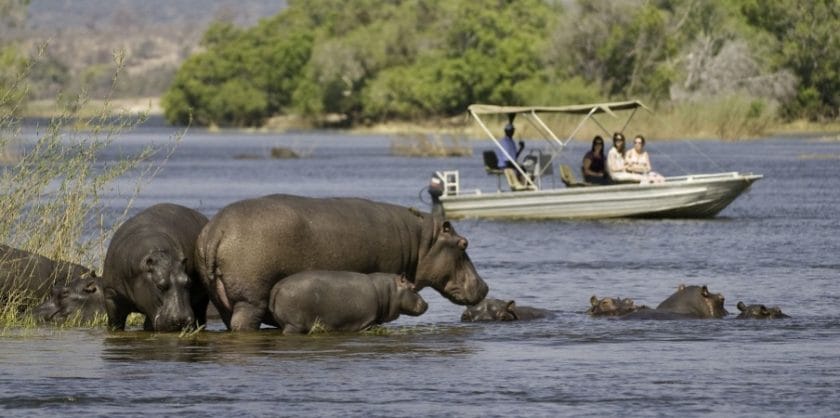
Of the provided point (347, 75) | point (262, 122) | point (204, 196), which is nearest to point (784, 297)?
Result: point (204, 196)

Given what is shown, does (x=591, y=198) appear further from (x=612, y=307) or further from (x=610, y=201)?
(x=612, y=307)

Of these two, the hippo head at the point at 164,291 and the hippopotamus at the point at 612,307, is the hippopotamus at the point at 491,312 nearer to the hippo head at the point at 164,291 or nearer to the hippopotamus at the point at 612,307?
the hippopotamus at the point at 612,307

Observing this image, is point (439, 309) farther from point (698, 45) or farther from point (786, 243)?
point (698, 45)

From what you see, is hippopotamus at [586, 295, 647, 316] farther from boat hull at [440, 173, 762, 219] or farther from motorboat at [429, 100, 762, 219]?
boat hull at [440, 173, 762, 219]

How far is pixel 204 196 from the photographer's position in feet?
142

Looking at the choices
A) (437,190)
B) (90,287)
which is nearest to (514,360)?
(90,287)

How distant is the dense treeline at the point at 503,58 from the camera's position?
93.8 m

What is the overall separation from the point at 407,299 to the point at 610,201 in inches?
658

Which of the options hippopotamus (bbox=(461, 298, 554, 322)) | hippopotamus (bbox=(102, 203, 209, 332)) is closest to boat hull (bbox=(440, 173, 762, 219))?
hippopotamus (bbox=(461, 298, 554, 322))

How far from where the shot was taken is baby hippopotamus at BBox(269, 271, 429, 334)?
1369 centimetres

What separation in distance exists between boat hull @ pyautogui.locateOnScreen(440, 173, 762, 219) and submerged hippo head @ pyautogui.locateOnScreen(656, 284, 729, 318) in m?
14.3

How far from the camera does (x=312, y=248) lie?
45.9 ft

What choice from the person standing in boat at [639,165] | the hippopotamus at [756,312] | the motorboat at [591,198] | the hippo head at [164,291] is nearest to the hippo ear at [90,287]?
the hippo head at [164,291]

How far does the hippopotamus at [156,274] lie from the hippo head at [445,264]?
189cm
